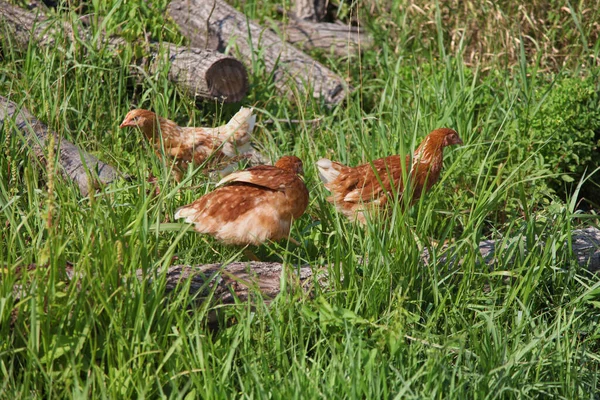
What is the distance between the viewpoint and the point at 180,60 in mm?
6250

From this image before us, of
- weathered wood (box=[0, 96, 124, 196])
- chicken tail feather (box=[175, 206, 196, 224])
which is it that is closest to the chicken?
weathered wood (box=[0, 96, 124, 196])

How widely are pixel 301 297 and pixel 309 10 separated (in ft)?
18.0

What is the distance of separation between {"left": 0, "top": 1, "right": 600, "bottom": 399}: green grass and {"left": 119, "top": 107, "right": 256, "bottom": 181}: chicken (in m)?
0.27

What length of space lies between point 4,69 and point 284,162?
6.88 feet

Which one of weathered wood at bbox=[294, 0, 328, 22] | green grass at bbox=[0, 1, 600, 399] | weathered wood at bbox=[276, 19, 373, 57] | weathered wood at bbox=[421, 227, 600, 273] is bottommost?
weathered wood at bbox=[421, 227, 600, 273]

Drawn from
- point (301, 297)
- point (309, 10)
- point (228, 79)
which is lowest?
point (301, 297)

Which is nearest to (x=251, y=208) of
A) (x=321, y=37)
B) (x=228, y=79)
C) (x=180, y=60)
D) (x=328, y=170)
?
(x=328, y=170)

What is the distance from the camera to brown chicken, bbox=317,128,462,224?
4.76 meters

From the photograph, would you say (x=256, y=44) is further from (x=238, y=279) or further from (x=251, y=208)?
(x=238, y=279)

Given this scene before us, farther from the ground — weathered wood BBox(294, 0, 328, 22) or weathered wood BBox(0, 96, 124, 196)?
weathered wood BBox(294, 0, 328, 22)

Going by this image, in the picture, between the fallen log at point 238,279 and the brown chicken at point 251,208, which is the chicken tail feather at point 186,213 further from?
the fallen log at point 238,279

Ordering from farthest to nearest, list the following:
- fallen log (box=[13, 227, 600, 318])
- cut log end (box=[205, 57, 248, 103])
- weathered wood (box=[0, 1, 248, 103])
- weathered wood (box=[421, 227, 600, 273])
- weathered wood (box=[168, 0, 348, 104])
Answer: weathered wood (box=[168, 0, 348, 104]), cut log end (box=[205, 57, 248, 103]), weathered wood (box=[0, 1, 248, 103]), weathered wood (box=[421, 227, 600, 273]), fallen log (box=[13, 227, 600, 318])

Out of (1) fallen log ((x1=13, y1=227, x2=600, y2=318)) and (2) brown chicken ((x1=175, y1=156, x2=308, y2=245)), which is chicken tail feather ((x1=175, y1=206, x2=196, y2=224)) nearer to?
(2) brown chicken ((x1=175, y1=156, x2=308, y2=245))

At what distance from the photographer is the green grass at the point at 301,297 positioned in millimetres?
2998
